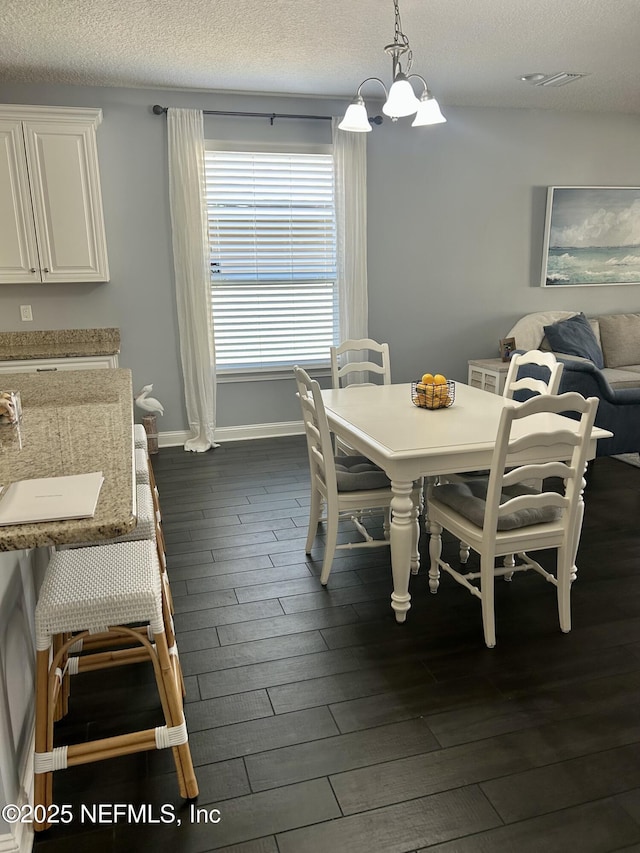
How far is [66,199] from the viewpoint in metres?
4.21

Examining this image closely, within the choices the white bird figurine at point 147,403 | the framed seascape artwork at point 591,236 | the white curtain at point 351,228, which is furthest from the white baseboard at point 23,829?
the framed seascape artwork at point 591,236

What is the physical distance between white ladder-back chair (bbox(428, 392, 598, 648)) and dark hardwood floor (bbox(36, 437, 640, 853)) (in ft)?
0.71

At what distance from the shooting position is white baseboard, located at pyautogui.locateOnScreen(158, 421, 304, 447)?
5.11m

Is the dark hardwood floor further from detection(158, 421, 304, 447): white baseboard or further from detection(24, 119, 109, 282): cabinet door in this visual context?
detection(24, 119, 109, 282): cabinet door

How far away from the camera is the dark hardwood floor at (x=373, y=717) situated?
5.26 ft

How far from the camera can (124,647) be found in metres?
2.34

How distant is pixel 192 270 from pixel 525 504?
340 cm

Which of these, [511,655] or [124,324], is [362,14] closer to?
[124,324]

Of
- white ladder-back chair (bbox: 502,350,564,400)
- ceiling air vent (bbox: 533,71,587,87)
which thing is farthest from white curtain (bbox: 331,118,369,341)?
white ladder-back chair (bbox: 502,350,564,400)

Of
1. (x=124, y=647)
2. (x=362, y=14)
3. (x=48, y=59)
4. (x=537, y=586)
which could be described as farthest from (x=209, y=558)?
(x=48, y=59)

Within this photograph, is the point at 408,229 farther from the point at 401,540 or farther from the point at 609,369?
the point at 401,540

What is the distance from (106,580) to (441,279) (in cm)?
456

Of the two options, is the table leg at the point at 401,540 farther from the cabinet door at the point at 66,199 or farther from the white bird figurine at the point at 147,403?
the cabinet door at the point at 66,199

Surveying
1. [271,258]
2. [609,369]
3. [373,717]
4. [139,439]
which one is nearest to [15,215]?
[271,258]
